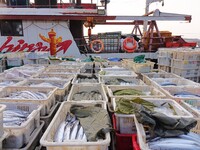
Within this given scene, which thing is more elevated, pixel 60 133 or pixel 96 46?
pixel 96 46

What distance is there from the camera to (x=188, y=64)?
6391mm

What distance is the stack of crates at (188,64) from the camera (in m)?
6.35

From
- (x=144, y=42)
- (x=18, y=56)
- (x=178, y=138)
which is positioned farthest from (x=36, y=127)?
(x=144, y=42)

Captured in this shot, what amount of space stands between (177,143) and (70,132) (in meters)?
1.12

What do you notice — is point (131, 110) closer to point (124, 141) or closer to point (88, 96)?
→ point (124, 141)

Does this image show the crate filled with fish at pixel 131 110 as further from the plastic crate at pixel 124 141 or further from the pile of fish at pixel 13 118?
the pile of fish at pixel 13 118

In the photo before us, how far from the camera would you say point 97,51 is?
37.1 feet

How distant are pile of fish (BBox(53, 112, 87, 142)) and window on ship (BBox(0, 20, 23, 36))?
1051 centimetres

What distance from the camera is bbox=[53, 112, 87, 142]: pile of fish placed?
2001 mm

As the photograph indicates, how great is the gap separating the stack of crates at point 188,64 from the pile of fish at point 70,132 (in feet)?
16.8

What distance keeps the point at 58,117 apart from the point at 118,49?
975cm

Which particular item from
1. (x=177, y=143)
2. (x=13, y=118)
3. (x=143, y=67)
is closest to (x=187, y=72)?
(x=143, y=67)

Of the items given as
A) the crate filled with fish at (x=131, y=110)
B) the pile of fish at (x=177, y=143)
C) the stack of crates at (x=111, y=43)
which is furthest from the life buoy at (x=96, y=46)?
the pile of fish at (x=177, y=143)

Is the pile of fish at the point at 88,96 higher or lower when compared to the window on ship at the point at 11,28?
lower
